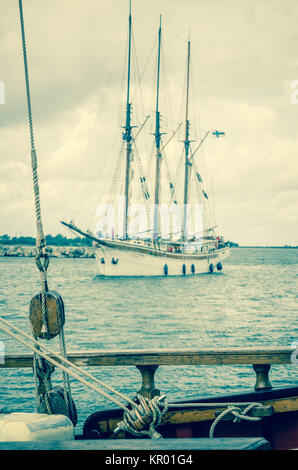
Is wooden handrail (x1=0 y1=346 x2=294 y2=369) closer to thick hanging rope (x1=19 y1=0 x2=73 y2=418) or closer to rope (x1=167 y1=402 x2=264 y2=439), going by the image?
rope (x1=167 y1=402 x2=264 y2=439)

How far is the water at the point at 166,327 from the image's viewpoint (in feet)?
48.6

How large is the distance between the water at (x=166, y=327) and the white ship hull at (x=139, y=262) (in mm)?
1666

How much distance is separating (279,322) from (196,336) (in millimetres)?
8799

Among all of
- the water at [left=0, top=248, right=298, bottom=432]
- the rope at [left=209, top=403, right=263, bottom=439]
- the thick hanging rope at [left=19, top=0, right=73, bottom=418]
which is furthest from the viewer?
the water at [left=0, top=248, right=298, bottom=432]

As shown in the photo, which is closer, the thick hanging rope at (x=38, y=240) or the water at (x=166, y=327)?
the thick hanging rope at (x=38, y=240)

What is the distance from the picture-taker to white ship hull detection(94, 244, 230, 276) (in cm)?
6762

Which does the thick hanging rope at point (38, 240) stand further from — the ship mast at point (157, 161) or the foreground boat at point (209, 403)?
the ship mast at point (157, 161)

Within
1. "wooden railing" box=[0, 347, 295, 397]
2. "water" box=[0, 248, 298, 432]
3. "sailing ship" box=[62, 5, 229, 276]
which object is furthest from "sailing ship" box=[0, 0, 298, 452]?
"sailing ship" box=[62, 5, 229, 276]

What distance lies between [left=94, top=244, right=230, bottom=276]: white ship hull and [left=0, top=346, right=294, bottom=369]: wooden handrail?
61898 mm

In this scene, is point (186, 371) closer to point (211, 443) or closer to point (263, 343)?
point (263, 343)

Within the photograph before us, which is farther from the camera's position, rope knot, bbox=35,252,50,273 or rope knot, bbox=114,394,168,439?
rope knot, bbox=35,252,50,273

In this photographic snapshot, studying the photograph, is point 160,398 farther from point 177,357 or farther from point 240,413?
point 240,413

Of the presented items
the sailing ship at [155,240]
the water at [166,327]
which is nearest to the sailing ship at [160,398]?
the water at [166,327]

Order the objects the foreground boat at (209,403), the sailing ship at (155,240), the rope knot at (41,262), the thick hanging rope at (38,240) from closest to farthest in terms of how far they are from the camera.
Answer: the thick hanging rope at (38,240) < the rope knot at (41,262) < the foreground boat at (209,403) < the sailing ship at (155,240)
